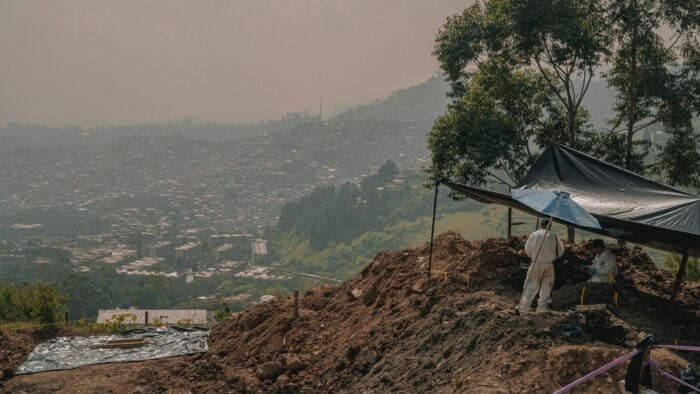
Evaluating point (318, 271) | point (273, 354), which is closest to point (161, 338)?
point (273, 354)

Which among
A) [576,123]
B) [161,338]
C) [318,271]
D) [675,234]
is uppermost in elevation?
[576,123]

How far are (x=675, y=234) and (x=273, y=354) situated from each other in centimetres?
730

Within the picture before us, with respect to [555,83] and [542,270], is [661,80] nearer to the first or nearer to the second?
[555,83]

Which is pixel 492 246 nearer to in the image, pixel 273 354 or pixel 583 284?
pixel 583 284

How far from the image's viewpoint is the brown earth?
267 inches

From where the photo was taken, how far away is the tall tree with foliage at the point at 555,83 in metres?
14.7

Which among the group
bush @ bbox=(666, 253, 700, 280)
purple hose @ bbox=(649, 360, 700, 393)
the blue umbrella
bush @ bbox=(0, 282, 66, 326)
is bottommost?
bush @ bbox=(0, 282, 66, 326)

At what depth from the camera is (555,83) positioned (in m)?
16.8

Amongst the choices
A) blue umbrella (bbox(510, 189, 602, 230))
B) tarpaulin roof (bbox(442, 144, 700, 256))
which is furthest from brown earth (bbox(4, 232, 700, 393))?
blue umbrella (bbox(510, 189, 602, 230))

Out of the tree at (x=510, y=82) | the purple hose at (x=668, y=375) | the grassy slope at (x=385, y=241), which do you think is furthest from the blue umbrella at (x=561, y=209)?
the grassy slope at (x=385, y=241)

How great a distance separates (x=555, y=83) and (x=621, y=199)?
8.22 meters

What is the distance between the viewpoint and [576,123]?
54.5 feet

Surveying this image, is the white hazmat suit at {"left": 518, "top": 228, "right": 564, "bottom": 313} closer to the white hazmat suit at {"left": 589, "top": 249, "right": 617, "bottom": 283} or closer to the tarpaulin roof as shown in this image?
the tarpaulin roof

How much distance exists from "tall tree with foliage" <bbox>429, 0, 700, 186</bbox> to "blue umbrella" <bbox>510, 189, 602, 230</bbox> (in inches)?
260
